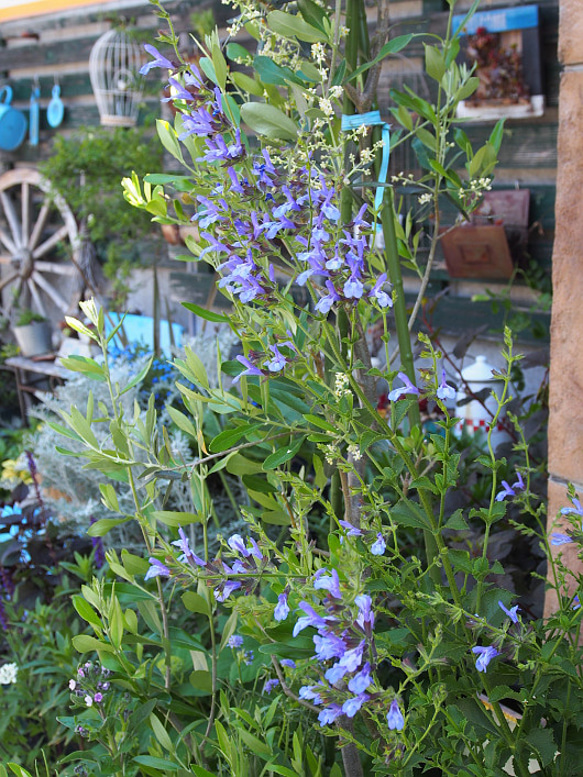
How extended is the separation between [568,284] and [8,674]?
1.10 metres

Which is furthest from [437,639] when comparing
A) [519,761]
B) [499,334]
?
[499,334]

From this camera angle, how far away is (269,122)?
836mm

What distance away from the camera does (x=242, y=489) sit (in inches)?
72.7

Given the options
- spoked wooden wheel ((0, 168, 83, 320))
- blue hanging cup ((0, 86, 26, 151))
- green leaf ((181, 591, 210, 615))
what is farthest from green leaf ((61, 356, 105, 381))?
blue hanging cup ((0, 86, 26, 151))

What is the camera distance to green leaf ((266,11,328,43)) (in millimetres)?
815

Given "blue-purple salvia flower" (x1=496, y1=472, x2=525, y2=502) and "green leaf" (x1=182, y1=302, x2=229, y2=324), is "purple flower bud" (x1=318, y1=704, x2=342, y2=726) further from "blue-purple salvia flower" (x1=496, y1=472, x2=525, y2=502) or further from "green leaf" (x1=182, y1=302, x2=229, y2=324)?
"green leaf" (x1=182, y1=302, x2=229, y2=324)

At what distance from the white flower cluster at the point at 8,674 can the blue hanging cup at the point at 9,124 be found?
13.4 ft

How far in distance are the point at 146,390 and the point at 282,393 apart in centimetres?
145

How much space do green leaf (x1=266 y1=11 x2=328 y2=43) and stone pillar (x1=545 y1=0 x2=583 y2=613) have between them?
365 millimetres

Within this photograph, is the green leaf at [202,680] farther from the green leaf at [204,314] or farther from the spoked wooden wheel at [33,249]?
the spoked wooden wheel at [33,249]

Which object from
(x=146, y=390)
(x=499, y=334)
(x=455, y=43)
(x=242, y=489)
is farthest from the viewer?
(x=499, y=334)

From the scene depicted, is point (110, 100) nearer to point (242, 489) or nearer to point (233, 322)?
point (242, 489)

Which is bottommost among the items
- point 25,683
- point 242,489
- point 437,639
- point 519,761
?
point 25,683

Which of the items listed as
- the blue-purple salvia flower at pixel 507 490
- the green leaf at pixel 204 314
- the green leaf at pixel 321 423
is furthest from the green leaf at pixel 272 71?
the blue-purple salvia flower at pixel 507 490
